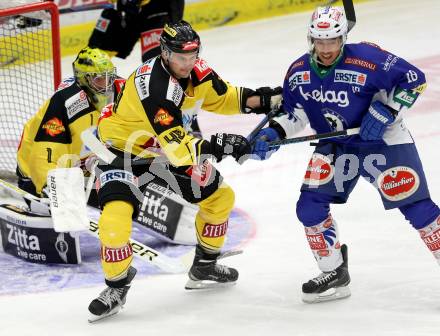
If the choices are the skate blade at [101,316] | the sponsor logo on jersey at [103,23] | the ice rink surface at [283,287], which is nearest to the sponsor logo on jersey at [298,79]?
the ice rink surface at [283,287]

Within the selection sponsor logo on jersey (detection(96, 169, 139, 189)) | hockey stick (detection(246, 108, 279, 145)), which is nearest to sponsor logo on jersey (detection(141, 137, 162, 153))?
sponsor logo on jersey (detection(96, 169, 139, 189))

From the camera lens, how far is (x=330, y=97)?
415 centimetres

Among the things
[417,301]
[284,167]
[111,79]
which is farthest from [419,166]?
[284,167]

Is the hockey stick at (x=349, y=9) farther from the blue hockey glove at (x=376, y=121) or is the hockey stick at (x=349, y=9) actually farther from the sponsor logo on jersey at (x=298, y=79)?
the blue hockey glove at (x=376, y=121)

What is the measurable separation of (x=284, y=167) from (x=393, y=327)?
2.29 m

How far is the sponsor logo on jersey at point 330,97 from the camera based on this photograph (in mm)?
4129

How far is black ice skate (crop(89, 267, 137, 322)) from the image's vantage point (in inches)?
168

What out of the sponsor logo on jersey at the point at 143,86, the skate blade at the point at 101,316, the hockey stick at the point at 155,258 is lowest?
the hockey stick at the point at 155,258

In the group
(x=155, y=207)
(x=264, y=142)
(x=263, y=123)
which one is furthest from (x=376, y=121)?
(x=155, y=207)

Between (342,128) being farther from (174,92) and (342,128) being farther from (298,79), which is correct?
(174,92)

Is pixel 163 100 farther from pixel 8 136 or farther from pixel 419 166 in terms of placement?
pixel 8 136

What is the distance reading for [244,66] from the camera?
7.93 meters

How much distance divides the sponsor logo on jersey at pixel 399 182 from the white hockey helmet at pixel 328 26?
0.52 meters

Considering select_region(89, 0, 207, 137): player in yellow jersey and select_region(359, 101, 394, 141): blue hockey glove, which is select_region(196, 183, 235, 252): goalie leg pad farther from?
select_region(89, 0, 207, 137): player in yellow jersey
